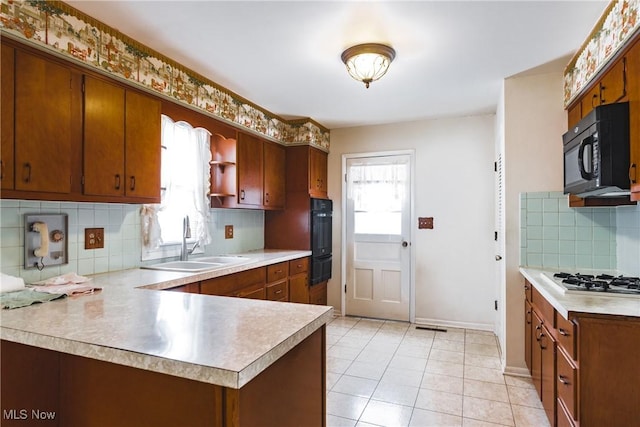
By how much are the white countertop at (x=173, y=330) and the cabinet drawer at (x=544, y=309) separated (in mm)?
1322

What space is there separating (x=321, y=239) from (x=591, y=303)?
2.91 m

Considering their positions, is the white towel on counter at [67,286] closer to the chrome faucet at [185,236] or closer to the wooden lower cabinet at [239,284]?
the wooden lower cabinet at [239,284]

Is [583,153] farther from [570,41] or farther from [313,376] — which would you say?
[313,376]

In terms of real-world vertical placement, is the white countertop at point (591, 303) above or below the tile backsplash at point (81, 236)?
below

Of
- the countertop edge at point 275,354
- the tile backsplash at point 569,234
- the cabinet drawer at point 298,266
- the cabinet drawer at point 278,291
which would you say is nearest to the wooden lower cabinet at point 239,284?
the cabinet drawer at point 278,291

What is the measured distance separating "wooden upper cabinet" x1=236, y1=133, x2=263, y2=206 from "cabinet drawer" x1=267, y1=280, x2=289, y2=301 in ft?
2.76

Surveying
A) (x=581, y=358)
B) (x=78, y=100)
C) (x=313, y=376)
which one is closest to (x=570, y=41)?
(x=581, y=358)

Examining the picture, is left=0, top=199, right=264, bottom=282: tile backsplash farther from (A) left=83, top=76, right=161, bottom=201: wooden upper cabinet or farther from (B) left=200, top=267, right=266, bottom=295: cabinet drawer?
(B) left=200, top=267, right=266, bottom=295: cabinet drawer

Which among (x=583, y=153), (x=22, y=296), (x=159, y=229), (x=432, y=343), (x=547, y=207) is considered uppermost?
(x=583, y=153)

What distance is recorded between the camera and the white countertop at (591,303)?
1.53 meters

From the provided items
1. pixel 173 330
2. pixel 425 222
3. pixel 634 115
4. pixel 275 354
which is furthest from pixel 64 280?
pixel 425 222

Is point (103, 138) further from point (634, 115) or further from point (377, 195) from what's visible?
point (377, 195)

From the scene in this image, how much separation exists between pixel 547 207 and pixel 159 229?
2986 millimetres

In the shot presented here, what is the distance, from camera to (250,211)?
159 inches
